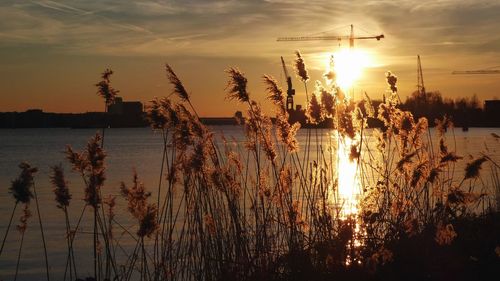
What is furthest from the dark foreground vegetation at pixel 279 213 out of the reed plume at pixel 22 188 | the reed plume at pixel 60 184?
the reed plume at pixel 22 188

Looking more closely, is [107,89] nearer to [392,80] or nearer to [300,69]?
[300,69]

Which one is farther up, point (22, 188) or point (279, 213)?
point (22, 188)

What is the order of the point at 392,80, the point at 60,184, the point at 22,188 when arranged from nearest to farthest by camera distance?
1. the point at 22,188
2. the point at 60,184
3. the point at 392,80

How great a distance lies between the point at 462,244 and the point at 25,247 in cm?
1164

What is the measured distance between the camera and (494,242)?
8219 mm

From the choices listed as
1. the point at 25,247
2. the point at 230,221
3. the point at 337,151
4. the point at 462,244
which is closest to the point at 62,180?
the point at 230,221

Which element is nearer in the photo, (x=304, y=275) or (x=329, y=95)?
(x=304, y=275)

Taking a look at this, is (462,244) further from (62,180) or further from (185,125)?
(62,180)

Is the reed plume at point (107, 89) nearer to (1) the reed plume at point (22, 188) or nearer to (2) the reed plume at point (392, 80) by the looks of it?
(1) the reed plume at point (22, 188)

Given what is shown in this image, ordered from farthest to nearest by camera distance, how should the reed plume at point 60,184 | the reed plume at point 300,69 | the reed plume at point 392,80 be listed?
the reed plume at point 392,80 → the reed plume at point 300,69 → the reed plume at point 60,184

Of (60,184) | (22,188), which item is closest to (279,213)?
(60,184)

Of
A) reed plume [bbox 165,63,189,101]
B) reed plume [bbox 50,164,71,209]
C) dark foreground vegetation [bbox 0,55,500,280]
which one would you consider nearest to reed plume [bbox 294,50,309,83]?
dark foreground vegetation [bbox 0,55,500,280]

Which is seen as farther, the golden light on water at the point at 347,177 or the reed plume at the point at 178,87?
the golden light on water at the point at 347,177

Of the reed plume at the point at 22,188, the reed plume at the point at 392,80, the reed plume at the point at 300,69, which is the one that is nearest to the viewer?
the reed plume at the point at 22,188
